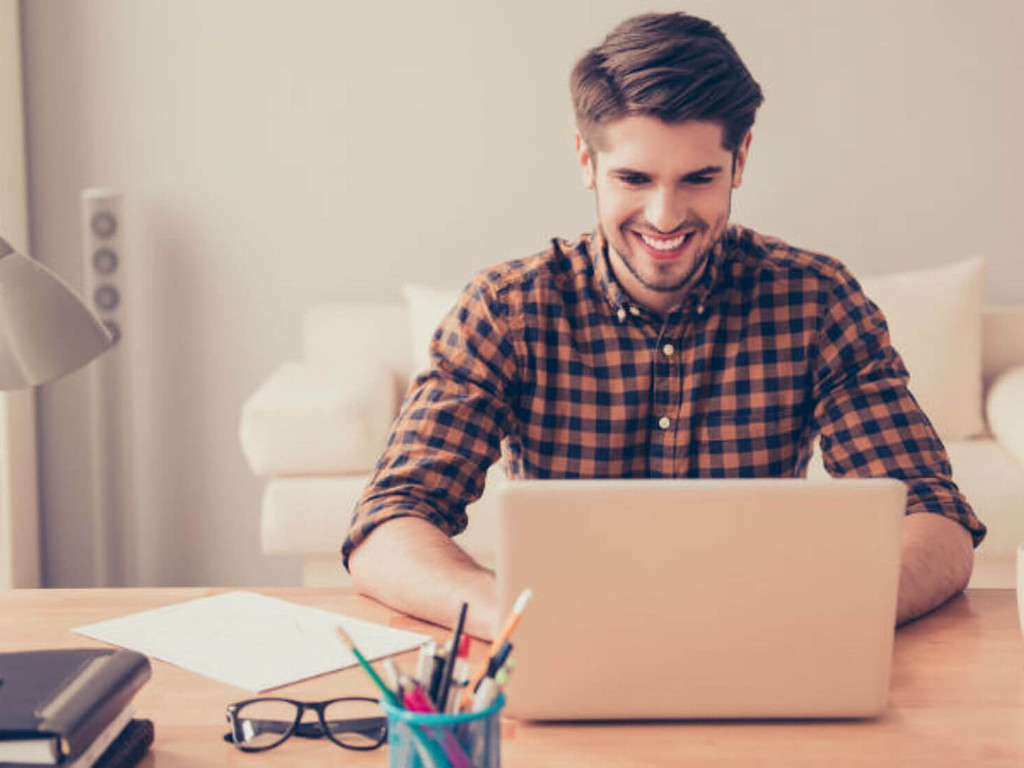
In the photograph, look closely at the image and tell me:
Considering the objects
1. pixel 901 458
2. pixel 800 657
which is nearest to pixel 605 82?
pixel 901 458

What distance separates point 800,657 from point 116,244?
2492 mm

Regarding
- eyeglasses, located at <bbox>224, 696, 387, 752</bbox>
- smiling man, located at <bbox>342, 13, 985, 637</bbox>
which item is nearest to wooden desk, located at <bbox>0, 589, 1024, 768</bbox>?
eyeglasses, located at <bbox>224, 696, 387, 752</bbox>

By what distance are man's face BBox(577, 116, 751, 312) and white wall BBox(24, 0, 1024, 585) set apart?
171cm

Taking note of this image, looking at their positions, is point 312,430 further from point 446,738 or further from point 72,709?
point 446,738

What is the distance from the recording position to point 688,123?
4.94 ft

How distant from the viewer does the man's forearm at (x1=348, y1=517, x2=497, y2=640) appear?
3.84 ft

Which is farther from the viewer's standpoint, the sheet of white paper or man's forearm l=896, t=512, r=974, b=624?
man's forearm l=896, t=512, r=974, b=624

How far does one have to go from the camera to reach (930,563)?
4.18 ft

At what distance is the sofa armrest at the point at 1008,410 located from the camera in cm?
276

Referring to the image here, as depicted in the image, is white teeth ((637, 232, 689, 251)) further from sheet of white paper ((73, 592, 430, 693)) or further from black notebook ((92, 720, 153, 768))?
black notebook ((92, 720, 153, 768))

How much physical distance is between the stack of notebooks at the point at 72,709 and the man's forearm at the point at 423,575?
30 centimetres

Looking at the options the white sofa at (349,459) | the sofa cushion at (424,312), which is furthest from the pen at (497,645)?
the sofa cushion at (424,312)

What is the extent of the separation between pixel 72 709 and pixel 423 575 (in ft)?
1.41

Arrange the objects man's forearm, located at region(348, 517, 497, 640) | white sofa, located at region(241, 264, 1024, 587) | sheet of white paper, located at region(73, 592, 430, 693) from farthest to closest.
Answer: white sofa, located at region(241, 264, 1024, 587) → man's forearm, located at region(348, 517, 497, 640) → sheet of white paper, located at region(73, 592, 430, 693)
